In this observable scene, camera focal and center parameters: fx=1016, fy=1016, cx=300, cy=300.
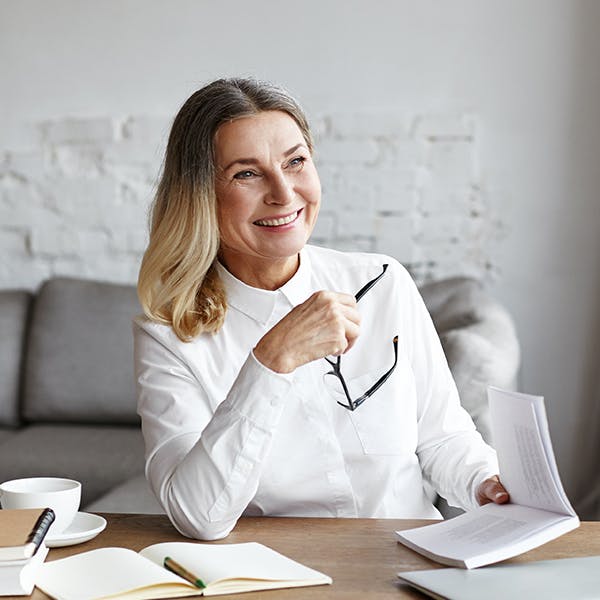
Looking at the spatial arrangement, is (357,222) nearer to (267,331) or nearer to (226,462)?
(267,331)

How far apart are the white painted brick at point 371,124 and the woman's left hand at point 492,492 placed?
216cm

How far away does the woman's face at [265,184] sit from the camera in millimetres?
1727

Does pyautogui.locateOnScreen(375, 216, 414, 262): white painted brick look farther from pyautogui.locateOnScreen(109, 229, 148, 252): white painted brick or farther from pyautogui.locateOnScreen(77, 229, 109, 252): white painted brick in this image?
pyautogui.locateOnScreen(77, 229, 109, 252): white painted brick

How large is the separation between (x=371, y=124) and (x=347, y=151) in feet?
0.41

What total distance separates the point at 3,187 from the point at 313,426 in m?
2.44

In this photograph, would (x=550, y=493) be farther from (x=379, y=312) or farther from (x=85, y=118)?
(x=85, y=118)

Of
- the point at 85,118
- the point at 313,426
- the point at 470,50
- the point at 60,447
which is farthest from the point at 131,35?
the point at 313,426

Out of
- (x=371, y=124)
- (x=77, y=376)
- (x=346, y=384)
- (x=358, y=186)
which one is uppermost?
(x=371, y=124)

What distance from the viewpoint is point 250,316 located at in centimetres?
180

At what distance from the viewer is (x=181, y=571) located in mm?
1224

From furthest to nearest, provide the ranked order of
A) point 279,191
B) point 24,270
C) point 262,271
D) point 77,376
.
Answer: point 24,270 < point 77,376 < point 262,271 < point 279,191

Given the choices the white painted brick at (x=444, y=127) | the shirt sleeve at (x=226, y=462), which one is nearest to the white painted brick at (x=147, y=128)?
the white painted brick at (x=444, y=127)

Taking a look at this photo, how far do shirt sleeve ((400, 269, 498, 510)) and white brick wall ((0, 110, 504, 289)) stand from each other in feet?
5.58

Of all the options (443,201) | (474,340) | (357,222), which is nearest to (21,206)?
(357,222)
